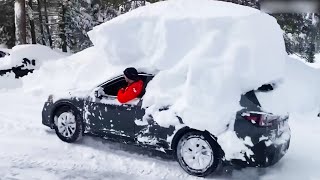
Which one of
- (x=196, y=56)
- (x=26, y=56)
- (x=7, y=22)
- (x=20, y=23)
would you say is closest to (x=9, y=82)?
(x=26, y=56)

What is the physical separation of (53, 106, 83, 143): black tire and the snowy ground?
0.42ft

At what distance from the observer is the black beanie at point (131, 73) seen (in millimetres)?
6545

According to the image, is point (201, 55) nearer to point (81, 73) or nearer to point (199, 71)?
point (199, 71)

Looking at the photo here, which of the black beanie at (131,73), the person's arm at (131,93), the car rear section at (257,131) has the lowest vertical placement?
the car rear section at (257,131)

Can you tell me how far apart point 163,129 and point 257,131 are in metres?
1.37

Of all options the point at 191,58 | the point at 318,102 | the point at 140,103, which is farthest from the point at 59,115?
the point at 318,102

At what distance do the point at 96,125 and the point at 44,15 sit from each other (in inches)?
1042

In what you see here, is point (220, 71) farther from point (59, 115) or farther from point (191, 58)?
point (59, 115)

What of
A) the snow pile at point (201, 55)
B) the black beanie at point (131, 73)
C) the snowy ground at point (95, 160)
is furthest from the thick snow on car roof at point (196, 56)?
the snowy ground at point (95, 160)

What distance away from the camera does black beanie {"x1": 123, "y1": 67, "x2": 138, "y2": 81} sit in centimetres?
654

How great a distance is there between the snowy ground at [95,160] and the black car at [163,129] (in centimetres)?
28

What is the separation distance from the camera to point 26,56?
590 inches

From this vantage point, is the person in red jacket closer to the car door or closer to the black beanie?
the black beanie

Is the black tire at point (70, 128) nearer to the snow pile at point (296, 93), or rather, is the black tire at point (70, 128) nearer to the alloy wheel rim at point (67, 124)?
the alloy wheel rim at point (67, 124)
